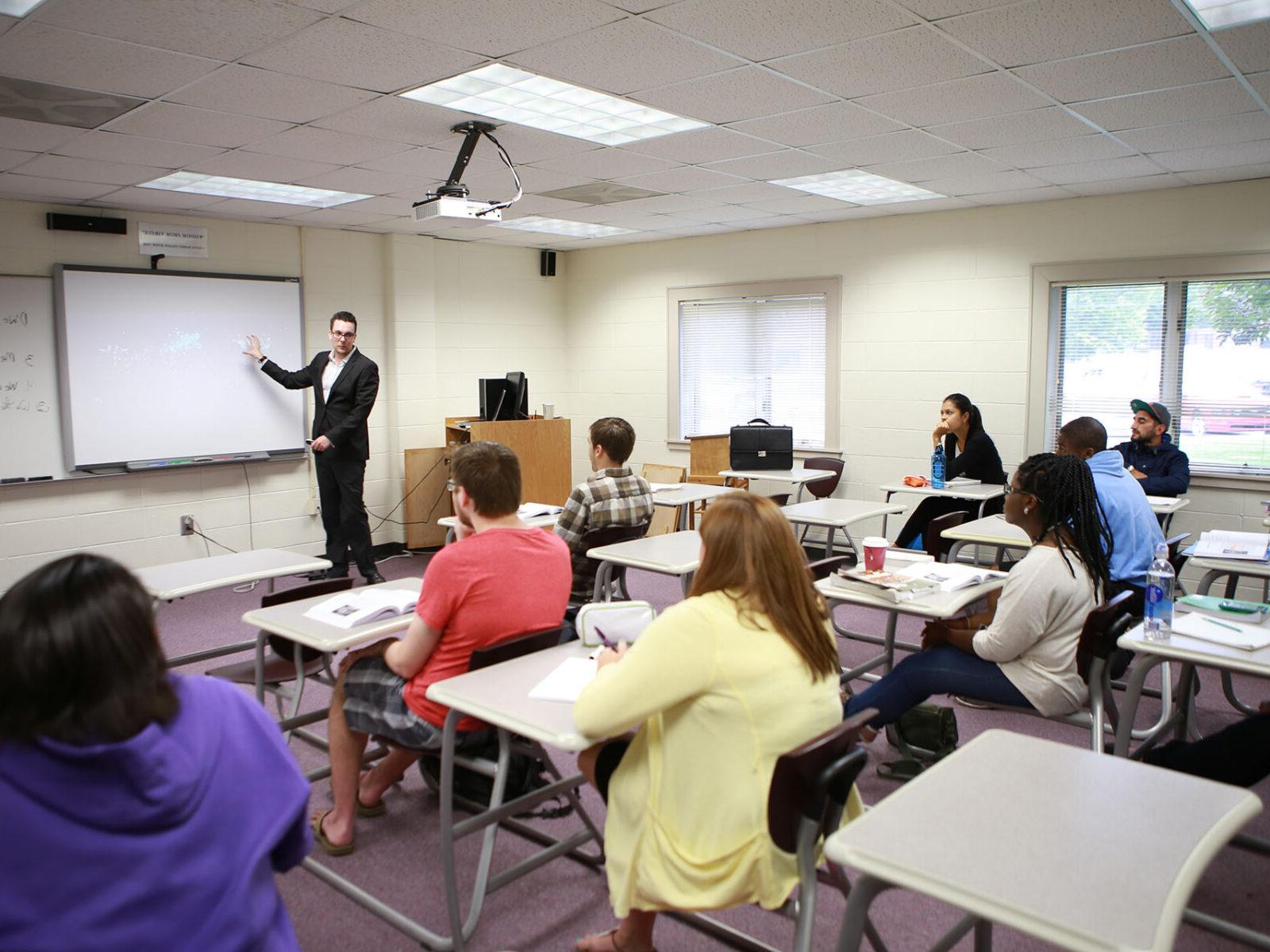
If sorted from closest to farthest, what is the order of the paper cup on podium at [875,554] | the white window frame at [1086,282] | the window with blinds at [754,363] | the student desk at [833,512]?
the paper cup on podium at [875,554] < the student desk at [833,512] < the white window frame at [1086,282] < the window with blinds at [754,363]

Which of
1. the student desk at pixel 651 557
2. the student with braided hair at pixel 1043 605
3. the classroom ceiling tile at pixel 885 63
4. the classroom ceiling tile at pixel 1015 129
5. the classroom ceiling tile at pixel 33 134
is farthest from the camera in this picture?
the classroom ceiling tile at pixel 1015 129

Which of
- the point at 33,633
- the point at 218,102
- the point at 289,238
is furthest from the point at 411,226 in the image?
the point at 33,633

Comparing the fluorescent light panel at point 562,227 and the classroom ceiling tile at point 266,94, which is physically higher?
the fluorescent light panel at point 562,227

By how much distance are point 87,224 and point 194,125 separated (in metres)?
2.32

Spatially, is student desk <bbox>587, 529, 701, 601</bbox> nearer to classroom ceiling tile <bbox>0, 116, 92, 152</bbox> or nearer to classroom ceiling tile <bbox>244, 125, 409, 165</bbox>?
classroom ceiling tile <bbox>244, 125, 409, 165</bbox>

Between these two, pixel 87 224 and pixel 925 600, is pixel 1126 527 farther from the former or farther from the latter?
pixel 87 224

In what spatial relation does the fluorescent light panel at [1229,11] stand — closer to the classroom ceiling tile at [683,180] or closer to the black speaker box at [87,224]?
the classroom ceiling tile at [683,180]

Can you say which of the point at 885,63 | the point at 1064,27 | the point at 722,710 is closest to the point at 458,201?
the point at 885,63

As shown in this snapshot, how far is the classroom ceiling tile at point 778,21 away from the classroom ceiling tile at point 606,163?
1646 mm

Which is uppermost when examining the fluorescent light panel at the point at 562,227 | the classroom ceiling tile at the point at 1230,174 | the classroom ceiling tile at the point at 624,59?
the fluorescent light panel at the point at 562,227

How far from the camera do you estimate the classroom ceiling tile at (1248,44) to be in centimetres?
300

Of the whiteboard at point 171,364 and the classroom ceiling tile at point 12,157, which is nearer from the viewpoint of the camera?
the classroom ceiling tile at point 12,157

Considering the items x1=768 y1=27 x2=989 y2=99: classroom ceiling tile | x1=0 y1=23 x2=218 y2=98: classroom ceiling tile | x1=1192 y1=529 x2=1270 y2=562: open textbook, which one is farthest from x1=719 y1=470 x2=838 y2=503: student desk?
x1=0 y1=23 x2=218 y2=98: classroom ceiling tile

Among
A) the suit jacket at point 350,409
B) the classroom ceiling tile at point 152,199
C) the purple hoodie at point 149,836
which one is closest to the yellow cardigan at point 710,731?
the purple hoodie at point 149,836
